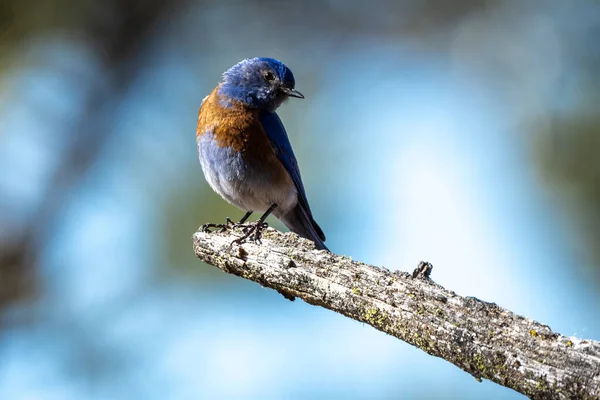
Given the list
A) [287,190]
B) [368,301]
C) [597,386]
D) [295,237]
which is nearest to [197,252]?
[295,237]

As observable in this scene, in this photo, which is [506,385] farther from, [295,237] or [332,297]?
[295,237]

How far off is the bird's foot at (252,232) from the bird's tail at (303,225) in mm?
856

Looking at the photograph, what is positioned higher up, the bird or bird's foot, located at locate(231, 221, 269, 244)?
the bird

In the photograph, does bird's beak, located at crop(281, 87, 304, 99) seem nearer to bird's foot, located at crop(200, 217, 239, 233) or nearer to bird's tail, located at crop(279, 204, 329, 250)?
bird's tail, located at crop(279, 204, 329, 250)

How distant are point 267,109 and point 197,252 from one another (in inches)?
60.3

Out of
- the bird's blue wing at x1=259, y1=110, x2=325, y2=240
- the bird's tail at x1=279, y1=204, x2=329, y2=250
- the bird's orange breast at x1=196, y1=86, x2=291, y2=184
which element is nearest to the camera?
the bird's orange breast at x1=196, y1=86, x2=291, y2=184

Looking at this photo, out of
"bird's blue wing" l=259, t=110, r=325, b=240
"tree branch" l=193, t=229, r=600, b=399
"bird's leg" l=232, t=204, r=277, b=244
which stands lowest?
"tree branch" l=193, t=229, r=600, b=399

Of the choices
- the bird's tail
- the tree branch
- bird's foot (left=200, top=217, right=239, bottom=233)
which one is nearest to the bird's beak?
the bird's tail

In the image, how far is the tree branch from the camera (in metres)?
2.72

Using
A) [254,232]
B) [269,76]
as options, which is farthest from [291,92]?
[254,232]

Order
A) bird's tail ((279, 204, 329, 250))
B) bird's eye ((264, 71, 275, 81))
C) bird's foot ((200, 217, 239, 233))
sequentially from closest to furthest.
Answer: bird's foot ((200, 217, 239, 233)) < bird's tail ((279, 204, 329, 250)) < bird's eye ((264, 71, 275, 81))

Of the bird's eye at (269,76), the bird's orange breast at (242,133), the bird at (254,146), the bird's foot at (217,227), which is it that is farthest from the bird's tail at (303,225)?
the bird's eye at (269,76)

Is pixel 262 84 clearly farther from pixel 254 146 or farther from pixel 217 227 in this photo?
pixel 217 227

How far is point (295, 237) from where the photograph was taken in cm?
411
